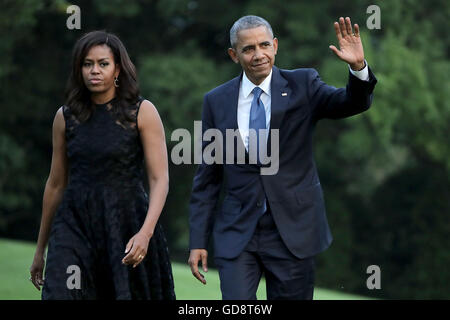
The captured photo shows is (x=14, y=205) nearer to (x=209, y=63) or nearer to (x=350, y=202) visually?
(x=209, y=63)

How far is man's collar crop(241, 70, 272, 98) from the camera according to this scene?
5223 mm

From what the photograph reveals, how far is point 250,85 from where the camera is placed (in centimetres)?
526

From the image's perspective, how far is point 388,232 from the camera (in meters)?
21.9

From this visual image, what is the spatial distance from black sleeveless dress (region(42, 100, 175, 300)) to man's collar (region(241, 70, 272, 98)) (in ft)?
2.12

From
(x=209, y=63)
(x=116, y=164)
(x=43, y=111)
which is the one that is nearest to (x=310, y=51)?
(x=209, y=63)

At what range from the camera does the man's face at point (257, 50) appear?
202 inches

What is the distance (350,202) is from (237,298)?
1880 centimetres

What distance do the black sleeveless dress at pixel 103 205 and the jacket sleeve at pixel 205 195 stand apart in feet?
1.02
